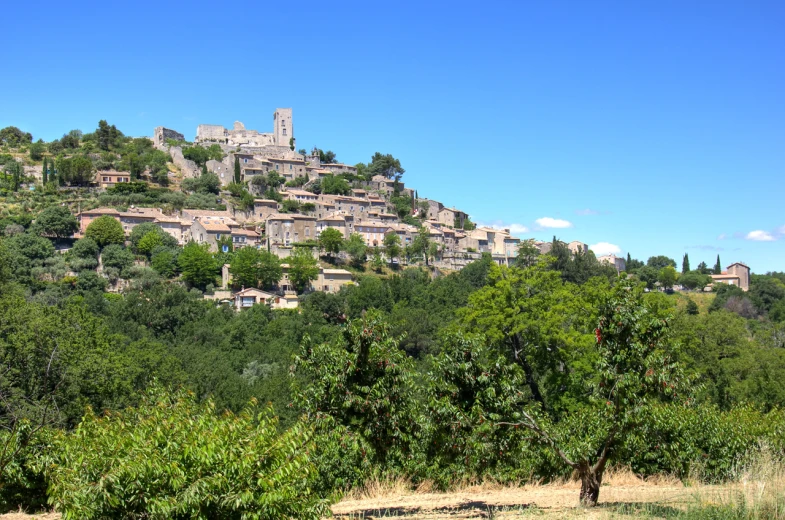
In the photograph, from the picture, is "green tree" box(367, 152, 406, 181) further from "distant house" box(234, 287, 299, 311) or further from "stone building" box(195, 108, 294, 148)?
"distant house" box(234, 287, 299, 311)

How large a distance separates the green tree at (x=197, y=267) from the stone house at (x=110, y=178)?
2160 centimetres

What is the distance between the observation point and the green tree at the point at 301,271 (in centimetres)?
6278

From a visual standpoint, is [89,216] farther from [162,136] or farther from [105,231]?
[162,136]

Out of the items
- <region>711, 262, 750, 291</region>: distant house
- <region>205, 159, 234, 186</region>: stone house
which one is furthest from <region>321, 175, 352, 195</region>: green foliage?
<region>711, 262, 750, 291</region>: distant house

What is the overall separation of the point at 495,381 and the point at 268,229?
6398cm

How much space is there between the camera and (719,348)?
32.1m

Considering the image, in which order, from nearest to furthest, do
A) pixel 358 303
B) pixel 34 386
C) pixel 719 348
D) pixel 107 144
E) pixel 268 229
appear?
pixel 34 386 < pixel 719 348 < pixel 358 303 < pixel 268 229 < pixel 107 144

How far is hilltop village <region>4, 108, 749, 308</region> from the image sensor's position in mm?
67500

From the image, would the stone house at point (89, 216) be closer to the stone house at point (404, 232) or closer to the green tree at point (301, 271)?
the green tree at point (301, 271)

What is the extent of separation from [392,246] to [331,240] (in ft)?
22.8

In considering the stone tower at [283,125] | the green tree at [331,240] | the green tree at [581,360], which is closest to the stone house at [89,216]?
the green tree at [331,240]

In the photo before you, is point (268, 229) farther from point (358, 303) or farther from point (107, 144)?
point (107, 144)

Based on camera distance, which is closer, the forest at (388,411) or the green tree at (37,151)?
the forest at (388,411)

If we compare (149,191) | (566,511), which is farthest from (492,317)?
(149,191)
